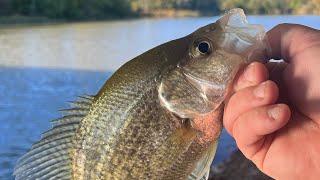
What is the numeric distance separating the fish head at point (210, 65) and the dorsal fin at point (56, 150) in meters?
0.28

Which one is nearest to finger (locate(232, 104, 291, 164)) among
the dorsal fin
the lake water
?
the dorsal fin

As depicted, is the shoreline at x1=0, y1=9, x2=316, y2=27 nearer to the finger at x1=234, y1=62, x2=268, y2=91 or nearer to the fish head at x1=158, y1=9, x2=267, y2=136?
the fish head at x1=158, y1=9, x2=267, y2=136

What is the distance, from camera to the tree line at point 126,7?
61656 mm

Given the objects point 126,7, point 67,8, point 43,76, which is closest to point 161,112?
point 43,76

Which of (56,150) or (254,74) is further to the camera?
(56,150)

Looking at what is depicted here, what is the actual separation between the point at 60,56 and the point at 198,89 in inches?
1025

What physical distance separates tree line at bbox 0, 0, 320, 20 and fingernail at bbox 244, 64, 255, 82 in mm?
52941

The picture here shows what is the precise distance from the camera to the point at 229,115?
1822 millimetres

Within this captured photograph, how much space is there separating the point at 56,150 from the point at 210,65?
58cm

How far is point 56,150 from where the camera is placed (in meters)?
1.98

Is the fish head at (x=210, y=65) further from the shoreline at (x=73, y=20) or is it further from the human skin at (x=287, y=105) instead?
the shoreline at (x=73, y=20)

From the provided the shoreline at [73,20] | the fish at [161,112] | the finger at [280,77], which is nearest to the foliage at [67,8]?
the shoreline at [73,20]

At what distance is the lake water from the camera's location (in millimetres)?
13750

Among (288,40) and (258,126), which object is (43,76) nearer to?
(288,40)
